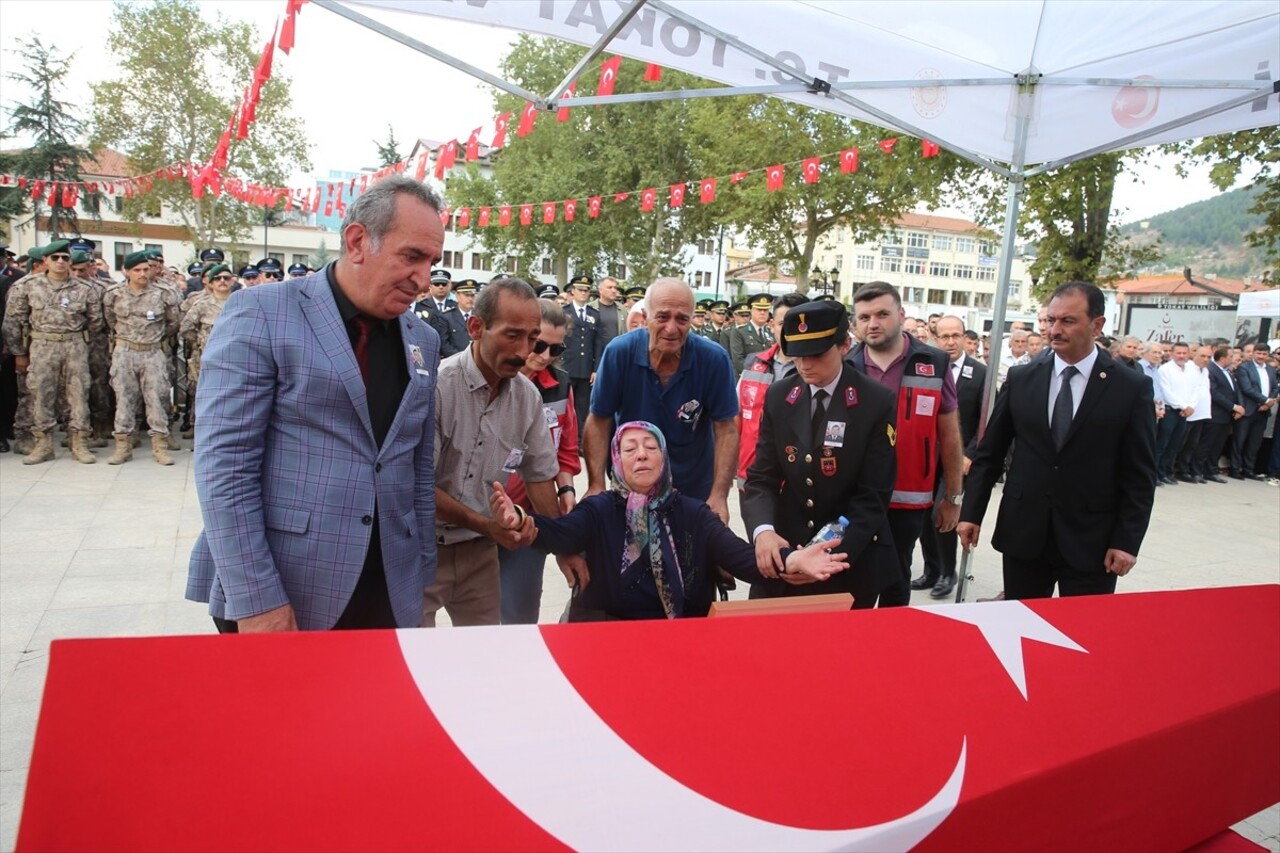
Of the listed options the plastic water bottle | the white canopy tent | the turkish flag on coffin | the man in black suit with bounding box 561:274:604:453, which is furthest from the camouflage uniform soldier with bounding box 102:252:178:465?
the turkish flag on coffin

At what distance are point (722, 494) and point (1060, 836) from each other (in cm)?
221

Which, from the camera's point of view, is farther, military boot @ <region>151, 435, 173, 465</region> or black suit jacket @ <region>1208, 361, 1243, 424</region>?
black suit jacket @ <region>1208, 361, 1243, 424</region>

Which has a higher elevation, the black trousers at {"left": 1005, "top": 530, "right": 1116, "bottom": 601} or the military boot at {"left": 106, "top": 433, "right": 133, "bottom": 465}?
the black trousers at {"left": 1005, "top": 530, "right": 1116, "bottom": 601}

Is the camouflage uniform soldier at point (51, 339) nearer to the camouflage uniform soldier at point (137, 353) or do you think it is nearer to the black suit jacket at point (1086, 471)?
the camouflage uniform soldier at point (137, 353)

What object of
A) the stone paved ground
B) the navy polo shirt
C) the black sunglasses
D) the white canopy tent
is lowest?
the stone paved ground

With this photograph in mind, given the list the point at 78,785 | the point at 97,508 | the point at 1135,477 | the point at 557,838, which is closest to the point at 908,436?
the point at 1135,477

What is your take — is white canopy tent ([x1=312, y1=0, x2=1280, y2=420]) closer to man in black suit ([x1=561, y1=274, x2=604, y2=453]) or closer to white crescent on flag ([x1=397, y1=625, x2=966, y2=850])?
white crescent on flag ([x1=397, y1=625, x2=966, y2=850])

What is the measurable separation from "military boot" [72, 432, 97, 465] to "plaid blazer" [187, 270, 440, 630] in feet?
23.0

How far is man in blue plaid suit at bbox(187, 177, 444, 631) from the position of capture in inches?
66.7

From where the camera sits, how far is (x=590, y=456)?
141 inches

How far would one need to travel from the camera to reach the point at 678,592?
2.65 meters

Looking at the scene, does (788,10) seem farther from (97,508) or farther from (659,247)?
(659,247)

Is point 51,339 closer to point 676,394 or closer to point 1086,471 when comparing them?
point 676,394

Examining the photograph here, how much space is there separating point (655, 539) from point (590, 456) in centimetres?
100
